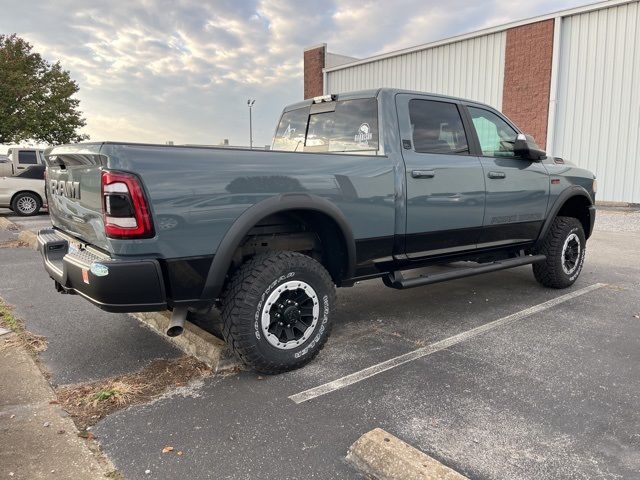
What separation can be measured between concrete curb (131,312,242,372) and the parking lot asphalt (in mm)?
133

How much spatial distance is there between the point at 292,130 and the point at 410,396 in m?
2.90

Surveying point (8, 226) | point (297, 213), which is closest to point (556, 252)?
point (297, 213)

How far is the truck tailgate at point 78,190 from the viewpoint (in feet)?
9.54

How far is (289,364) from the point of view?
340 centimetres

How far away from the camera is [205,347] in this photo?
3.62 metres

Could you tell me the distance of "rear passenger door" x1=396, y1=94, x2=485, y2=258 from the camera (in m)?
4.01

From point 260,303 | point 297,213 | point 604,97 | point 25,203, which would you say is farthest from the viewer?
point 604,97

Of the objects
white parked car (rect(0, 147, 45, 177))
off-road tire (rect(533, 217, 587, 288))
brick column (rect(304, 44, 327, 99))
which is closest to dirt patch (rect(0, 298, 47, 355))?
off-road tire (rect(533, 217, 587, 288))

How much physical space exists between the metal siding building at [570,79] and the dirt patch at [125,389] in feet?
51.3

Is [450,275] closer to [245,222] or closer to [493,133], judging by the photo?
[493,133]

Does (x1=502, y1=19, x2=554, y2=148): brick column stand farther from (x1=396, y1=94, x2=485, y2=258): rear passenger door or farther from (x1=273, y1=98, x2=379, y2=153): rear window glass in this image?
(x1=273, y1=98, x2=379, y2=153): rear window glass

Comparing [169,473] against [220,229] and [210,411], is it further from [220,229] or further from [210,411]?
[220,229]

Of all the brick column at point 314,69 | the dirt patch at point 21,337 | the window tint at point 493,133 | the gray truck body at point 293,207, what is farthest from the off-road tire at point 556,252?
the brick column at point 314,69

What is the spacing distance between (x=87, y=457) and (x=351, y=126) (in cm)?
307
